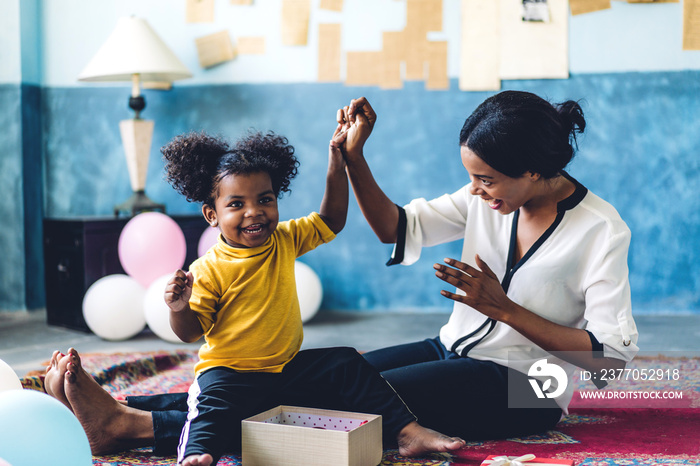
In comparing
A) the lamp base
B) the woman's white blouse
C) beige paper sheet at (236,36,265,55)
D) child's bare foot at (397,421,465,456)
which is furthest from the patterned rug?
beige paper sheet at (236,36,265,55)

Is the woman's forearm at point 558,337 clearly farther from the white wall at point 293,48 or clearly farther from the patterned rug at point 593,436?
the white wall at point 293,48

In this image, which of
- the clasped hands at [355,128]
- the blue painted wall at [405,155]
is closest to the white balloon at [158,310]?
the blue painted wall at [405,155]

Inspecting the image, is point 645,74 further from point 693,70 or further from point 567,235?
point 567,235

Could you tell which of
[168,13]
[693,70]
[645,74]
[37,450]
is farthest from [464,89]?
[37,450]

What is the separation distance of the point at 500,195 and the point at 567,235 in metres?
0.18

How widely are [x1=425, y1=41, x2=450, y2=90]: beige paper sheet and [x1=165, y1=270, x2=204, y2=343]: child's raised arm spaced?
2.35m

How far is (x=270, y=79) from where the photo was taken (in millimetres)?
3691

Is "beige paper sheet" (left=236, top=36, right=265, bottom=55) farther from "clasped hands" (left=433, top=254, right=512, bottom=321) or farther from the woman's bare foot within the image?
"clasped hands" (left=433, top=254, right=512, bottom=321)

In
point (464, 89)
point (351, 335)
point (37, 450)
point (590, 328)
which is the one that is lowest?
point (351, 335)

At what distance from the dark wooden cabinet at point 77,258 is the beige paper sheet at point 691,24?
8.13 feet

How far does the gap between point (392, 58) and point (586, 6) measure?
944mm

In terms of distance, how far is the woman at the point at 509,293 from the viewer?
152 centimetres

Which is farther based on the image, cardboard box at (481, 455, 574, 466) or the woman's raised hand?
the woman's raised hand

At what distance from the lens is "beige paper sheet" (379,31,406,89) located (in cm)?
357
